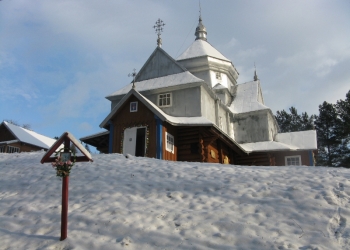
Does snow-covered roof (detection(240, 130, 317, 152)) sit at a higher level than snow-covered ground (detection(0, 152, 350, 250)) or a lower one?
higher

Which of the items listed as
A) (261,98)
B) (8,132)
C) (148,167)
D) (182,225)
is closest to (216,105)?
(261,98)

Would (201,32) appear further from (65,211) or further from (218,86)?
(65,211)

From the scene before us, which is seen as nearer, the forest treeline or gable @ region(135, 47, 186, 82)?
gable @ region(135, 47, 186, 82)

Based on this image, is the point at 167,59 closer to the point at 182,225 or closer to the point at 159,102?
the point at 159,102

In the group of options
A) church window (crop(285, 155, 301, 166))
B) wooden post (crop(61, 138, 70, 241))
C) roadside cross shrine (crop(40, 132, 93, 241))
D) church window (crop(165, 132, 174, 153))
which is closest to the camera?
wooden post (crop(61, 138, 70, 241))

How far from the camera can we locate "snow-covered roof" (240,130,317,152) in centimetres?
2302

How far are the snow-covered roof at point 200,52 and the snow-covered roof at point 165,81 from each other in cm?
605

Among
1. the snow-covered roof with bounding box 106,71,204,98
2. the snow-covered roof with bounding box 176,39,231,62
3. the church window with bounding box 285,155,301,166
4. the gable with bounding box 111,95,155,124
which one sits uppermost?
the snow-covered roof with bounding box 176,39,231,62

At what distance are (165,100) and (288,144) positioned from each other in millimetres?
10839

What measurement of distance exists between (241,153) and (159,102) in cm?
697

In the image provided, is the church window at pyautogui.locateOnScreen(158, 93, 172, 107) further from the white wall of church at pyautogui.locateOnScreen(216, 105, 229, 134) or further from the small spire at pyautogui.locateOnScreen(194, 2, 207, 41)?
the small spire at pyautogui.locateOnScreen(194, 2, 207, 41)

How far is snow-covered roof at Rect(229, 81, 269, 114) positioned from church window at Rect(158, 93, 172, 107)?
7577 millimetres

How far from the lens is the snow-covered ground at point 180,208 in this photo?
5785 mm

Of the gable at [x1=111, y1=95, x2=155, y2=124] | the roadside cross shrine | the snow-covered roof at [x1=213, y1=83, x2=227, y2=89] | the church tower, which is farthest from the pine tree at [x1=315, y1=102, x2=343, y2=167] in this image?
the roadside cross shrine
